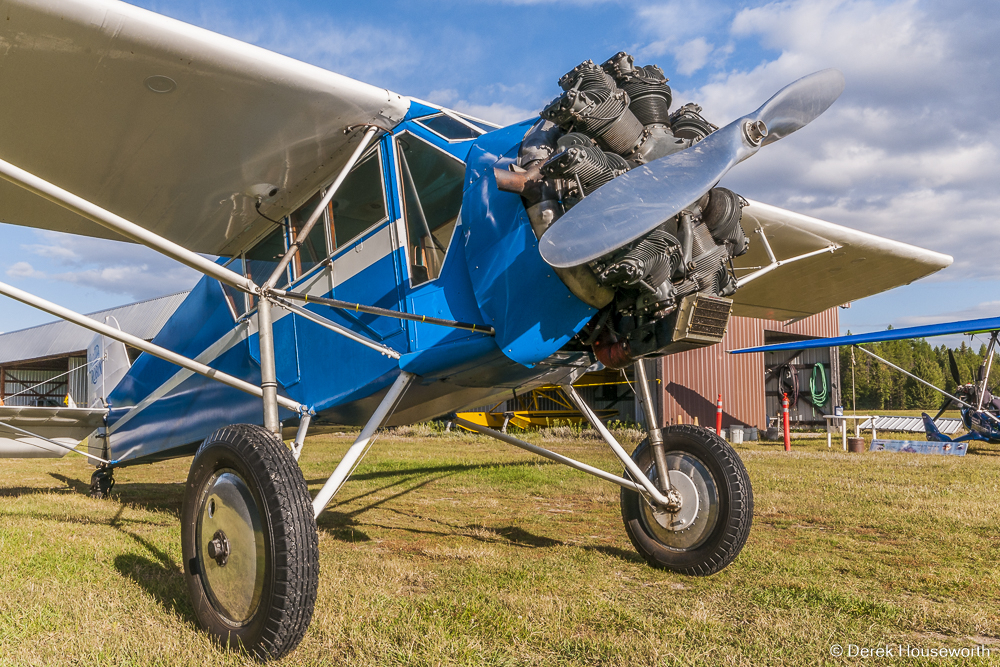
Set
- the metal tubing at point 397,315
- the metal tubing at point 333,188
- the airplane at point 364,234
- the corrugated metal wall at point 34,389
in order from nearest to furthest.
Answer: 1. the airplane at point 364,234
2. the metal tubing at point 397,315
3. the metal tubing at point 333,188
4. the corrugated metal wall at point 34,389

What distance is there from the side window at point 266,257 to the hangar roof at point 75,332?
874 inches

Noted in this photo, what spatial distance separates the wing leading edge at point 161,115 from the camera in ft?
10.2

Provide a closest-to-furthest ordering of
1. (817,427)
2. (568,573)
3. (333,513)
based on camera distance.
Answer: (568,573) < (333,513) < (817,427)

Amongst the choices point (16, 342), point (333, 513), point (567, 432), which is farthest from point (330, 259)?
point (16, 342)

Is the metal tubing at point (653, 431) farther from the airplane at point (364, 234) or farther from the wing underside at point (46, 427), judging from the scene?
the wing underside at point (46, 427)

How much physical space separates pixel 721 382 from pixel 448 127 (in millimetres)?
16975

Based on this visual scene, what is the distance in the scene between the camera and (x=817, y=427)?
23.5 meters

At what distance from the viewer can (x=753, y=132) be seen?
2824 mm

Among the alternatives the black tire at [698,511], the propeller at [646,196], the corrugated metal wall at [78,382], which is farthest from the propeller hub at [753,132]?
the corrugated metal wall at [78,382]

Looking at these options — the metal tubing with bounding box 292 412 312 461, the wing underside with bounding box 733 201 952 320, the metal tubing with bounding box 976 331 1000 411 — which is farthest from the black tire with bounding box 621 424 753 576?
the metal tubing with bounding box 976 331 1000 411

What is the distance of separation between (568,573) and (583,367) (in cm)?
122

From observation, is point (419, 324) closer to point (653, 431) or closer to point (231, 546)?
point (231, 546)

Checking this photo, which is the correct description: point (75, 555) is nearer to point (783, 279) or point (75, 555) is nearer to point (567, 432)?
point (783, 279)

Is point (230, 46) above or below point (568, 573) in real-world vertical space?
above
